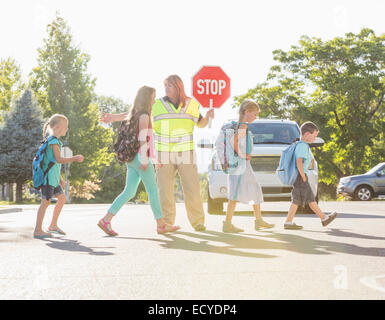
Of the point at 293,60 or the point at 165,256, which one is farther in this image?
the point at 293,60

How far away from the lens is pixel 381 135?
1592 inches

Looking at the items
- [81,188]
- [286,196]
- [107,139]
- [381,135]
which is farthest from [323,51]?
[286,196]

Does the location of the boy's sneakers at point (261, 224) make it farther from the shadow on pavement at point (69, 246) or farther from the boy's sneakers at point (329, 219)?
the shadow on pavement at point (69, 246)

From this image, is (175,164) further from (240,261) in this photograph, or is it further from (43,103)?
(43,103)

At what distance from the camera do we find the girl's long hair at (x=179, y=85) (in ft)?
28.1

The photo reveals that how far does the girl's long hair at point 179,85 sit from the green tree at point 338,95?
3221cm

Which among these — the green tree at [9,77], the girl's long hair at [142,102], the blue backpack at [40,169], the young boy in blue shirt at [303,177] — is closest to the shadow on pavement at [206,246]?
the young boy in blue shirt at [303,177]

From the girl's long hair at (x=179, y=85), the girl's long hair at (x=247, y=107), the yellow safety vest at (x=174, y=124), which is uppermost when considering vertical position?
the girl's long hair at (x=179, y=85)

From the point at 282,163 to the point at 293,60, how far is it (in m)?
34.9

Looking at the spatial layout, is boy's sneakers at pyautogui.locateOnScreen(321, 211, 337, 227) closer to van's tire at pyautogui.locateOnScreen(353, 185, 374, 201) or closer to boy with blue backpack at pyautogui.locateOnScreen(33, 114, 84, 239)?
boy with blue backpack at pyautogui.locateOnScreen(33, 114, 84, 239)

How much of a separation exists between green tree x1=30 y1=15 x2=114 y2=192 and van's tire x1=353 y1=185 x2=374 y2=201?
1034 inches

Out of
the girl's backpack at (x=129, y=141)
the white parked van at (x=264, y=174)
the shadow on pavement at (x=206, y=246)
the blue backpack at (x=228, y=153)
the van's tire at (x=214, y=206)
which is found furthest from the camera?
the van's tire at (x=214, y=206)

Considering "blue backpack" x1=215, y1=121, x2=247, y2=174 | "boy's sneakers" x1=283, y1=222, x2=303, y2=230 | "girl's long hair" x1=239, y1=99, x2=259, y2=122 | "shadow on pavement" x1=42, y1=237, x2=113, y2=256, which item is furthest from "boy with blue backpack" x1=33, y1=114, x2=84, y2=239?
"boy's sneakers" x1=283, y1=222, x2=303, y2=230

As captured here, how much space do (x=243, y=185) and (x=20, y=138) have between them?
34527 mm
